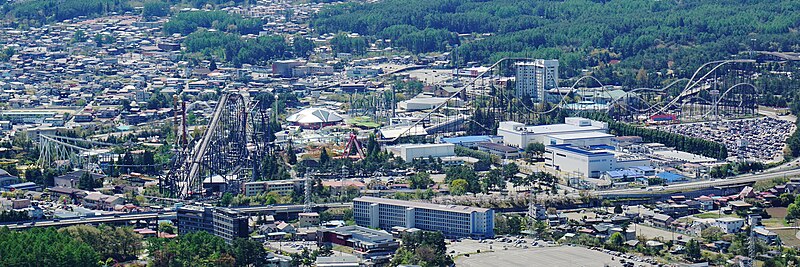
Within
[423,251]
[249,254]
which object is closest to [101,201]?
[249,254]

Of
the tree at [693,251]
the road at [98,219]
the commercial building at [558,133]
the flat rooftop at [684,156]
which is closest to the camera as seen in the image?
the tree at [693,251]

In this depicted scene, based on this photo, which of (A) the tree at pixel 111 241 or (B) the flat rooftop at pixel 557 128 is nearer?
(A) the tree at pixel 111 241

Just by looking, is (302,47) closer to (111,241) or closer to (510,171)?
(510,171)

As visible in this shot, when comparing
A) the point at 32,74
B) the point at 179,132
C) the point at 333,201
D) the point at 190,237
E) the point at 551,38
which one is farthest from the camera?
the point at 551,38

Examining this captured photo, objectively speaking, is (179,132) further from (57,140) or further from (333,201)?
(333,201)

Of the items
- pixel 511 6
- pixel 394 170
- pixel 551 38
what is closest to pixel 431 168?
pixel 394 170

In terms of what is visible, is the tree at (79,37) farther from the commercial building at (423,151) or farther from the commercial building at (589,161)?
the commercial building at (589,161)

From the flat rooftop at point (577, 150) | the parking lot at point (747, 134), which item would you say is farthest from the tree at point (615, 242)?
the parking lot at point (747, 134)

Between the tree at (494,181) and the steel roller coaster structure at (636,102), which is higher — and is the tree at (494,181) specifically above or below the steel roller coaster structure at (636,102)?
above
